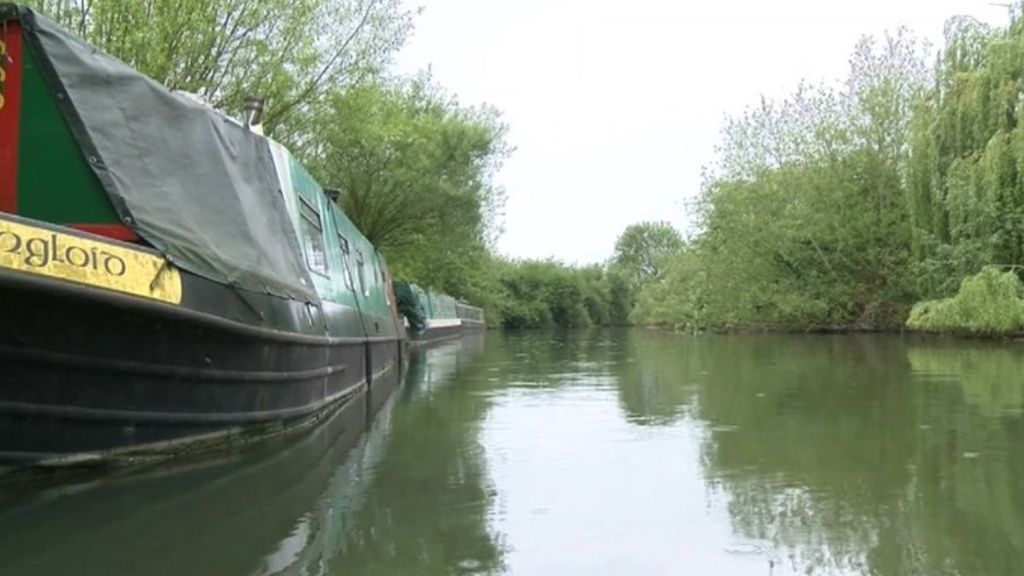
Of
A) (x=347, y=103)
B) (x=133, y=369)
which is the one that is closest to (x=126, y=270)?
(x=133, y=369)

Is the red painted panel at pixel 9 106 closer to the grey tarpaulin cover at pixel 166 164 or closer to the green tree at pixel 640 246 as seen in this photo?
the grey tarpaulin cover at pixel 166 164

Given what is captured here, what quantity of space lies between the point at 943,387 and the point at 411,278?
18.6 metres

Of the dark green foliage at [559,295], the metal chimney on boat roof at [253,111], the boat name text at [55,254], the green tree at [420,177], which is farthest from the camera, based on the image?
the dark green foliage at [559,295]

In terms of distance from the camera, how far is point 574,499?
4.54m

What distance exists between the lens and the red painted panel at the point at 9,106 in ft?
15.8

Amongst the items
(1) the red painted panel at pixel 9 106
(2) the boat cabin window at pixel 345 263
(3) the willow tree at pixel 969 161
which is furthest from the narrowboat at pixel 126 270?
(3) the willow tree at pixel 969 161

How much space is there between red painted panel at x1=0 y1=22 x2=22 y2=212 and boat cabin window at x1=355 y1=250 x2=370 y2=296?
248 inches

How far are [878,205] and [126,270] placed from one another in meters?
27.6

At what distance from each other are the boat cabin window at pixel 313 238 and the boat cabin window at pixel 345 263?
1268mm

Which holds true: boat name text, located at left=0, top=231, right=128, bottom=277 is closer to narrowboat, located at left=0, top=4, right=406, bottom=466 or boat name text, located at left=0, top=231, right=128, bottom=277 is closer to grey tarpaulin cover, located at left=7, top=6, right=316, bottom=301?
narrowboat, located at left=0, top=4, right=406, bottom=466

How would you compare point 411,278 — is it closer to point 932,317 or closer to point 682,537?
point 932,317

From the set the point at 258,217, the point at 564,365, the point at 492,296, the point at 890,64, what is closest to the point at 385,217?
the point at 564,365

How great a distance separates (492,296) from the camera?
49656 mm

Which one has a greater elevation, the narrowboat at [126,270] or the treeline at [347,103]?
the treeline at [347,103]
